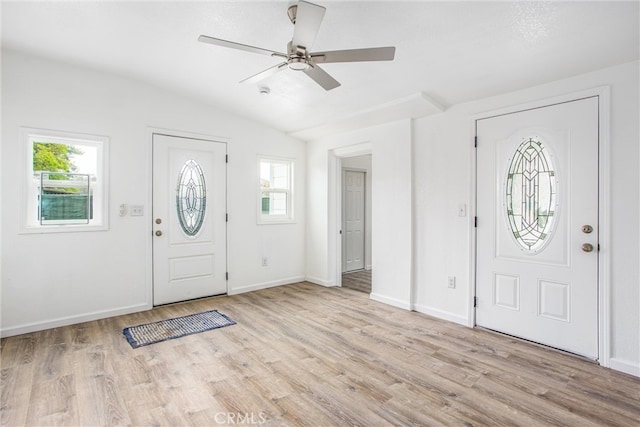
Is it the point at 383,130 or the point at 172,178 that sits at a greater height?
the point at 383,130

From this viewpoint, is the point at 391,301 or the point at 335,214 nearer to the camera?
the point at 391,301

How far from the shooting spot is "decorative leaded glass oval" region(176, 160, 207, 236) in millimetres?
4344

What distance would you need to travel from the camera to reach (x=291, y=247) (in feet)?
17.9

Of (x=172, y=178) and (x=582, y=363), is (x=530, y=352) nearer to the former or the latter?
(x=582, y=363)

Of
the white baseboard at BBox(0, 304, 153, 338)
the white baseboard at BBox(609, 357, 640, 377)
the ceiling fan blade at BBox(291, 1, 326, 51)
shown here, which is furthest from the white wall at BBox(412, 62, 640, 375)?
the white baseboard at BBox(0, 304, 153, 338)

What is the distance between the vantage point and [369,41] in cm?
265

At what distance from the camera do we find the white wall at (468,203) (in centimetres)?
254

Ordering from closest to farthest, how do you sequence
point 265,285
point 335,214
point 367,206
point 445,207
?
point 445,207, point 265,285, point 335,214, point 367,206

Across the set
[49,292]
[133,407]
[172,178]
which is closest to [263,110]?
[172,178]

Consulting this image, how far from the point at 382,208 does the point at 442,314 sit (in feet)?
4.92

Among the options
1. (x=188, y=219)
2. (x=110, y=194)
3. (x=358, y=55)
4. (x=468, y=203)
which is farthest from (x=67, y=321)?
(x=468, y=203)

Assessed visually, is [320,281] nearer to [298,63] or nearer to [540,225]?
[540,225]

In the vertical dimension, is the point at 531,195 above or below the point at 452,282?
above

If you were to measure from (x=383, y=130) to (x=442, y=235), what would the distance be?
1.58 metres
